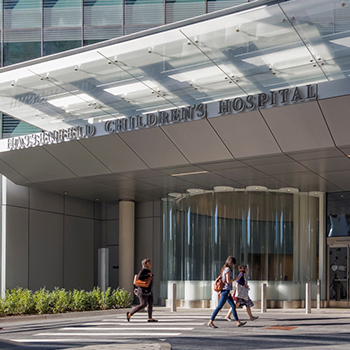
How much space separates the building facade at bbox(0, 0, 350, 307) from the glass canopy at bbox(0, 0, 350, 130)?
0.04 metres

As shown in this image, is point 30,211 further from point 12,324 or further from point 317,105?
point 317,105

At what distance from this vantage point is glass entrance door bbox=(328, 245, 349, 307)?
74.4 feet

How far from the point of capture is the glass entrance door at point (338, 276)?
893 inches

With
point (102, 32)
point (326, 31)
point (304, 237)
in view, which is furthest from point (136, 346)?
point (304, 237)

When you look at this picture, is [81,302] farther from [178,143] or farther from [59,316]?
[178,143]

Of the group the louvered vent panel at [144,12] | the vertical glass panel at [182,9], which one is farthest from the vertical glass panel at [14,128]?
the vertical glass panel at [182,9]

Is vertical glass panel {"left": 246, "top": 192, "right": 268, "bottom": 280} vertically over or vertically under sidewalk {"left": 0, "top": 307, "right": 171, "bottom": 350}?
over

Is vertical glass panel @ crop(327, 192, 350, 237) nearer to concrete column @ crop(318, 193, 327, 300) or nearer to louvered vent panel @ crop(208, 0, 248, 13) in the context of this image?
concrete column @ crop(318, 193, 327, 300)

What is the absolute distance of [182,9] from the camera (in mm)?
19109

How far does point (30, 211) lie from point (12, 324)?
24.8ft

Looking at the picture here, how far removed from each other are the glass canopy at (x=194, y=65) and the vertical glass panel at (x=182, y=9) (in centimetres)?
336

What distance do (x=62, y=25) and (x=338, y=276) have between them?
14.2 metres

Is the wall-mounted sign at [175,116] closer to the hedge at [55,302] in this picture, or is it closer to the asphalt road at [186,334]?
the hedge at [55,302]

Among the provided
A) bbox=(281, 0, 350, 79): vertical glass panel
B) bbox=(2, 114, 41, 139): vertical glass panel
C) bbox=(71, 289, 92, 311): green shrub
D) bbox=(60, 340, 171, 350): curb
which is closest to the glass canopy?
bbox=(281, 0, 350, 79): vertical glass panel
